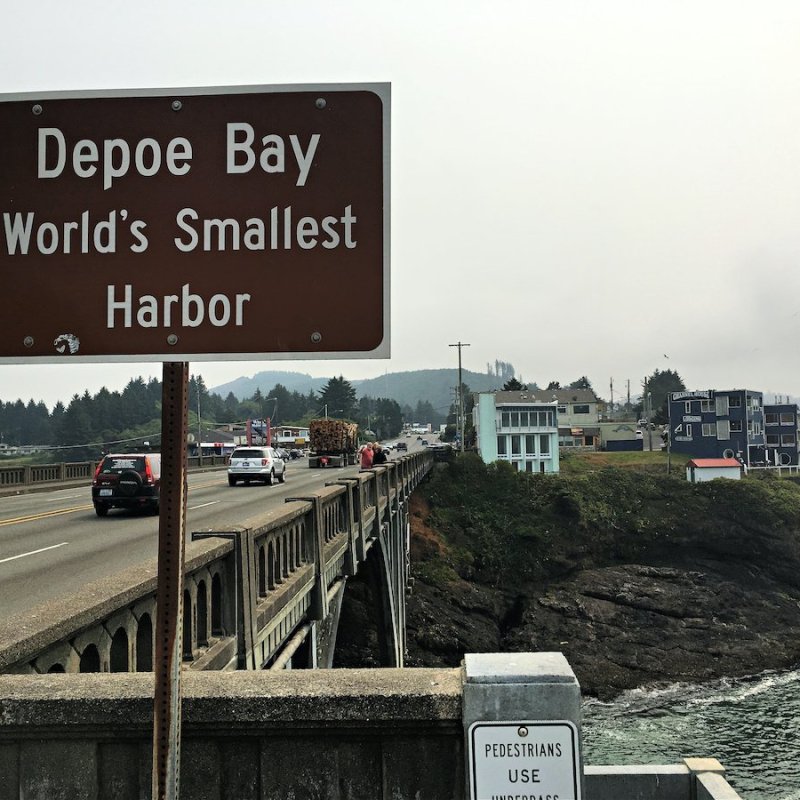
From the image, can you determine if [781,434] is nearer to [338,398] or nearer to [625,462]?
[625,462]

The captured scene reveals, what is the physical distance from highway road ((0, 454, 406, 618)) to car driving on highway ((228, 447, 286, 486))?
565cm

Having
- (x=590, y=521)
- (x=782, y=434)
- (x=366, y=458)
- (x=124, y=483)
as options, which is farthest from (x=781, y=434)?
(x=124, y=483)

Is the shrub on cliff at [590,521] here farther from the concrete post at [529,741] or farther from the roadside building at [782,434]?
the concrete post at [529,741]

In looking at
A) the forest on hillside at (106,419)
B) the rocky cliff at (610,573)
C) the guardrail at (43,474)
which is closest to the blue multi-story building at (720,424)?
the rocky cliff at (610,573)

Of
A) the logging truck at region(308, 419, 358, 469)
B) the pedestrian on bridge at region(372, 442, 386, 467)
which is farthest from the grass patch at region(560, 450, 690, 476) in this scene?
the pedestrian on bridge at region(372, 442, 386, 467)

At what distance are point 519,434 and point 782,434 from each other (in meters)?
33.6

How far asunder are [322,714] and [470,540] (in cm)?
5354

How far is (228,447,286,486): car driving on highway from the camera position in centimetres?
3525

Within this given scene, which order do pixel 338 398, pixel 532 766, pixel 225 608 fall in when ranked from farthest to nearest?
pixel 338 398 → pixel 225 608 → pixel 532 766

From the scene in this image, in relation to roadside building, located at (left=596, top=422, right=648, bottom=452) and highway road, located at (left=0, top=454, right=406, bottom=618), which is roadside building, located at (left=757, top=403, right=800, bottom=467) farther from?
highway road, located at (left=0, top=454, right=406, bottom=618)

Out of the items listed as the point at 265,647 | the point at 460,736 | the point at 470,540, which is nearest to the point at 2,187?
the point at 460,736

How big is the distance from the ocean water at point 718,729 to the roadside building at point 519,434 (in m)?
39.1

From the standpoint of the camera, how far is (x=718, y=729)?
107 feet

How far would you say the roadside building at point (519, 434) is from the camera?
3095 inches
